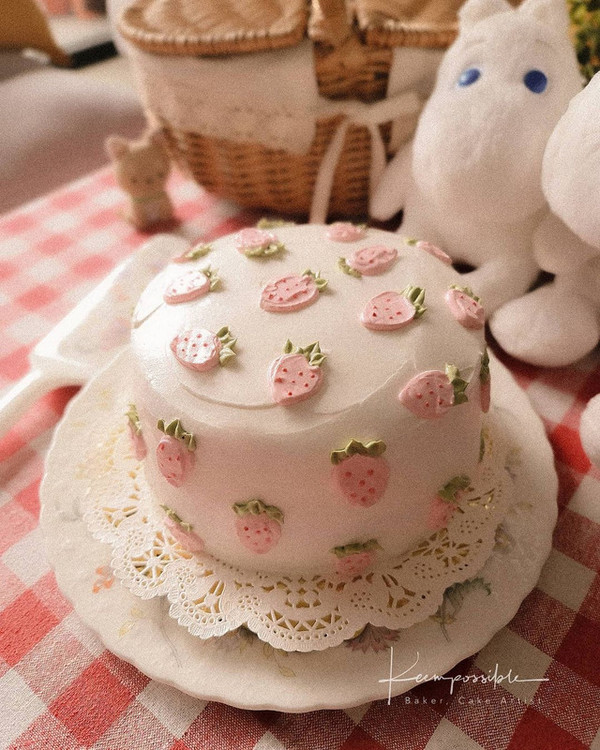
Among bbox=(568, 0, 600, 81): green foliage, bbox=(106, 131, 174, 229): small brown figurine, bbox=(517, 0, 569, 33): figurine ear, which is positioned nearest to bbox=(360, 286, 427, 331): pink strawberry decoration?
bbox=(517, 0, 569, 33): figurine ear

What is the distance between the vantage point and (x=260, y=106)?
98 cm

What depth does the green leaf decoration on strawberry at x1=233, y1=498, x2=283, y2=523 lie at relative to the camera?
555 millimetres

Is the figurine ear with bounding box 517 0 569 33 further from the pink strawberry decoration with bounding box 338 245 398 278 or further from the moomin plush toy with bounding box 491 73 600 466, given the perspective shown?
the pink strawberry decoration with bounding box 338 245 398 278

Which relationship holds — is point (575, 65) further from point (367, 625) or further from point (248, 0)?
point (367, 625)

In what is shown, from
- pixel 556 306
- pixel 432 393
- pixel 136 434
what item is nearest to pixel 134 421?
pixel 136 434

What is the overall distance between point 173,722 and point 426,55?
0.99 metres

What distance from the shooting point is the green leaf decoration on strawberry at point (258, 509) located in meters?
0.55

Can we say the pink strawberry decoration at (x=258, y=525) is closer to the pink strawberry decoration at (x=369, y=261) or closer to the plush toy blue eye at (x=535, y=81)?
the pink strawberry decoration at (x=369, y=261)

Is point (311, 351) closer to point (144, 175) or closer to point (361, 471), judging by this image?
point (361, 471)

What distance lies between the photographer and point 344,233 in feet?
2.30

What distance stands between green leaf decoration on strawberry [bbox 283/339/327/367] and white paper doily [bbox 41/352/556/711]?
11.0 inches

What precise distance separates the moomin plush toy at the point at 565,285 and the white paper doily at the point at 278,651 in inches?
5.3

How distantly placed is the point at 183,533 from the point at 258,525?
10 centimetres

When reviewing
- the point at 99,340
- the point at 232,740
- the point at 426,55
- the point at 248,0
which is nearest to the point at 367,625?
the point at 232,740
